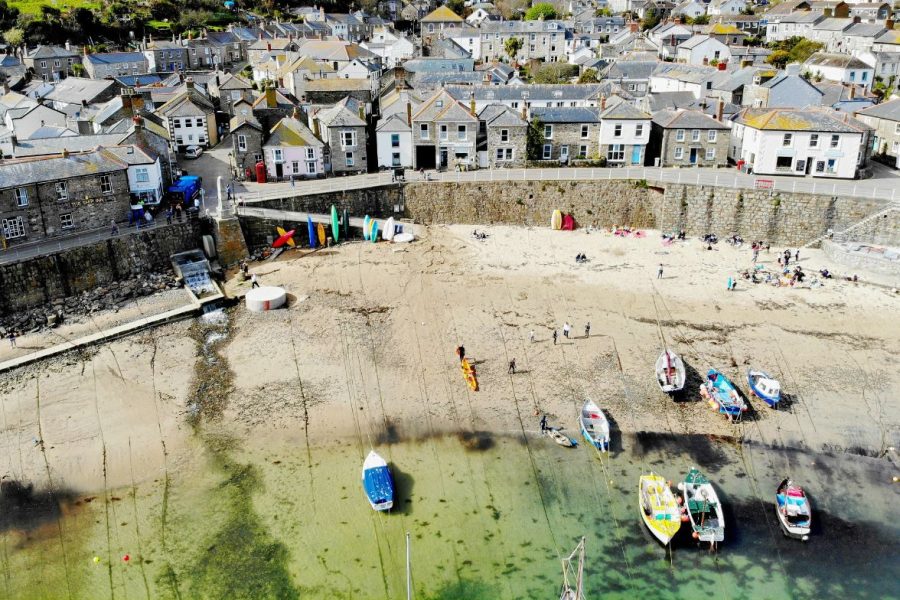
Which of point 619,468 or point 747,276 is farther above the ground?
point 747,276

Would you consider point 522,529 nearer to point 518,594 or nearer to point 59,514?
point 518,594

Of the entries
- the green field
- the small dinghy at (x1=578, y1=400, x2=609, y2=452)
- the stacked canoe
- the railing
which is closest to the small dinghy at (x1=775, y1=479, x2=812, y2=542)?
the small dinghy at (x1=578, y1=400, x2=609, y2=452)

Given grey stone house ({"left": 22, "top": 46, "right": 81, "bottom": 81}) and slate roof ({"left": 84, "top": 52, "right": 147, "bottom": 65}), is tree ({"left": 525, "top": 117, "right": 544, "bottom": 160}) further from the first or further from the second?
grey stone house ({"left": 22, "top": 46, "right": 81, "bottom": 81})

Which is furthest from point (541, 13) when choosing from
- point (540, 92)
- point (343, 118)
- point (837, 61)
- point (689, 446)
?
point (689, 446)

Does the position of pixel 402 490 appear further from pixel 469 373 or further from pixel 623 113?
pixel 623 113

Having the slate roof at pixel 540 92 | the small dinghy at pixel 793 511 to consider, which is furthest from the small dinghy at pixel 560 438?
the slate roof at pixel 540 92

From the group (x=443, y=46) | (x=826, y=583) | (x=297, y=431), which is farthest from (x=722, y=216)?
(x=443, y=46)

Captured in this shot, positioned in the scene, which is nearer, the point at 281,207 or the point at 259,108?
the point at 281,207
